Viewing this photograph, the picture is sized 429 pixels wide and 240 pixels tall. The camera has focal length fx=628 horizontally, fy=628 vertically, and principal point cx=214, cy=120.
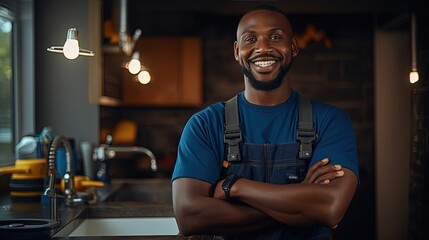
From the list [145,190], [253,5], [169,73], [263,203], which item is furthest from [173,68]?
[263,203]

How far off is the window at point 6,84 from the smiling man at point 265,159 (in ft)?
6.75

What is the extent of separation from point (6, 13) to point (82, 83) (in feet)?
2.21

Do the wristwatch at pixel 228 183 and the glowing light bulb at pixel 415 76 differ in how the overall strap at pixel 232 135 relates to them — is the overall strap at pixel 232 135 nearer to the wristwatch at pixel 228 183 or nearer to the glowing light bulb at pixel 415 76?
the wristwatch at pixel 228 183

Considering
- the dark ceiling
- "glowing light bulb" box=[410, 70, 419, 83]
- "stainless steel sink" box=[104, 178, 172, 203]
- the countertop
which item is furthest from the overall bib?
the dark ceiling

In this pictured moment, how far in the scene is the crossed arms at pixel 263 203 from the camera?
6.02ft

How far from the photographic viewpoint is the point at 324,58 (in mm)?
6016

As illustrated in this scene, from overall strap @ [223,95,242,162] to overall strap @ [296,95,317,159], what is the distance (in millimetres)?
188

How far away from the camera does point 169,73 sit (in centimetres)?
593

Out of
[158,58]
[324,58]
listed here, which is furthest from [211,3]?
[324,58]

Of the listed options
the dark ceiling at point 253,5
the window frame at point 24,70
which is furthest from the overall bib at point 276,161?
the dark ceiling at point 253,5

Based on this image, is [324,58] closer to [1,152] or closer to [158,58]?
[158,58]

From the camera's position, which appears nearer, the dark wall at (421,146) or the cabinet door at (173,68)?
the dark wall at (421,146)

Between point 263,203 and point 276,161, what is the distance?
16 centimetres

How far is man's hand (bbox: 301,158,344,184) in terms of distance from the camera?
1.88 metres
